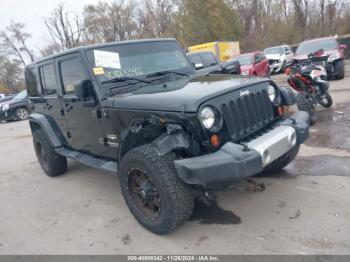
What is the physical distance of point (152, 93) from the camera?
3365mm

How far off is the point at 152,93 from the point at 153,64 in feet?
2.86

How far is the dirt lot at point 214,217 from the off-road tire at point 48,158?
0.88ft

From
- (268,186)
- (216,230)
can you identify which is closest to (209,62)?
(268,186)

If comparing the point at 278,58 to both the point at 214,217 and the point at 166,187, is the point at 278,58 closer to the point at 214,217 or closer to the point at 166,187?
the point at 214,217

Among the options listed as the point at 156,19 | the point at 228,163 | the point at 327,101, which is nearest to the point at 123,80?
the point at 228,163

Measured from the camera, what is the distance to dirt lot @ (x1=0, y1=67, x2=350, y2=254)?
117 inches

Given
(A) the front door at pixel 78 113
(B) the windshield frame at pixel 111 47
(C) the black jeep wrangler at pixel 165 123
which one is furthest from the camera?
(A) the front door at pixel 78 113

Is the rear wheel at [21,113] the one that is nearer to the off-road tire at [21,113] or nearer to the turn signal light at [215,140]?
the off-road tire at [21,113]

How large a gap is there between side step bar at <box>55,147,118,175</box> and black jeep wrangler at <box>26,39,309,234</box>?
19 mm

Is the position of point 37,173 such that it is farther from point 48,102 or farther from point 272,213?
point 272,213

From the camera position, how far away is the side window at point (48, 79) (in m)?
4.75

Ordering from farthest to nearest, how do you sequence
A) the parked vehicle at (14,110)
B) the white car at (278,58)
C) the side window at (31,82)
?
the white car at (278,58) → the parked vehicle at (14,110) → the side window at (31,82)

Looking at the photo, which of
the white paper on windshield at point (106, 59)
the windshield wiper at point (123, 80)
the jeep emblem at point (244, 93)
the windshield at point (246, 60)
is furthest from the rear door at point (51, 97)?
the windshield at point (246, 60)

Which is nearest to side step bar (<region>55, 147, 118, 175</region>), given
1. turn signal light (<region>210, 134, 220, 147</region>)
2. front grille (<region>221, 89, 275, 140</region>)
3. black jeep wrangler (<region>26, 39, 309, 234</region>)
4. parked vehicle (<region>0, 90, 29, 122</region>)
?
black jeep wrangler (<region>26, 39, 309, 234</region>)
